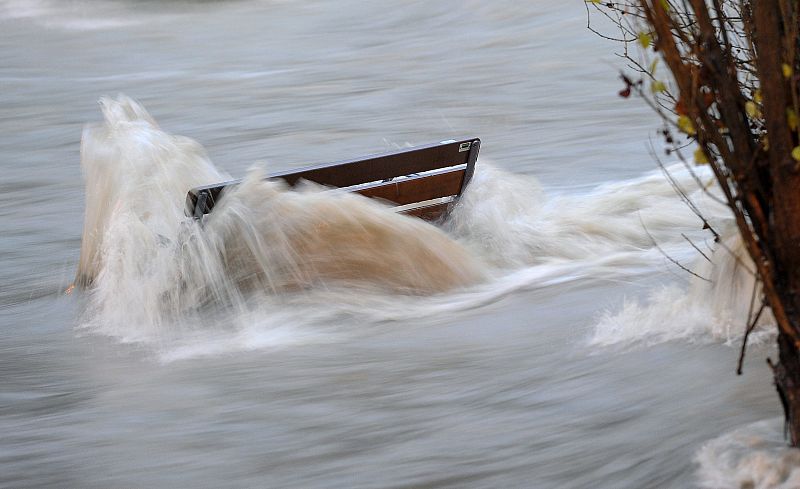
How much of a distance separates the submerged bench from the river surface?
16 cm

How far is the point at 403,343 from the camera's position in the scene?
5.50m

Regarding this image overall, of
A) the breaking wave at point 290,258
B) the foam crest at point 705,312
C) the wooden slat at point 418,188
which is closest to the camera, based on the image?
the foam crest at point 705,312

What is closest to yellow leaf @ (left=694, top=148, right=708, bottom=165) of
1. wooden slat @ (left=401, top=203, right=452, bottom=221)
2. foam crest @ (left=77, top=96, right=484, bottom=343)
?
foam crest @ (left=77, top=96, right=484, bottom=343)

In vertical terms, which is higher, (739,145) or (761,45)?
(761,45)

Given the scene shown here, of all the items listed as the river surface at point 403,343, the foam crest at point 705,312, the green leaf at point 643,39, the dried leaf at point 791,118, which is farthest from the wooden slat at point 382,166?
the dried leaf at point 791,118

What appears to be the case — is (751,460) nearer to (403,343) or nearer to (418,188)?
(403,343)

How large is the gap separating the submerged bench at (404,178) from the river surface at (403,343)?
0.52 ft

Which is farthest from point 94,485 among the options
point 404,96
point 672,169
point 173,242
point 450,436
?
point 404,96

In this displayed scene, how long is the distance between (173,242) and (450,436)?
261 cm

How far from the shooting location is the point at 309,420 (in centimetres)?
462

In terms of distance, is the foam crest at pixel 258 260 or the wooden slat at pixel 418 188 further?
the wooden slat at pixel 418 188

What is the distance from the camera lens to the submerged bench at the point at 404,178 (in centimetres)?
642

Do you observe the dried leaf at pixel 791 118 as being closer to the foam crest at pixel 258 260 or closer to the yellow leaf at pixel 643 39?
the yellow leaf at pixel 643 39

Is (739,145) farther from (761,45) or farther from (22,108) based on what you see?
(22,108)
